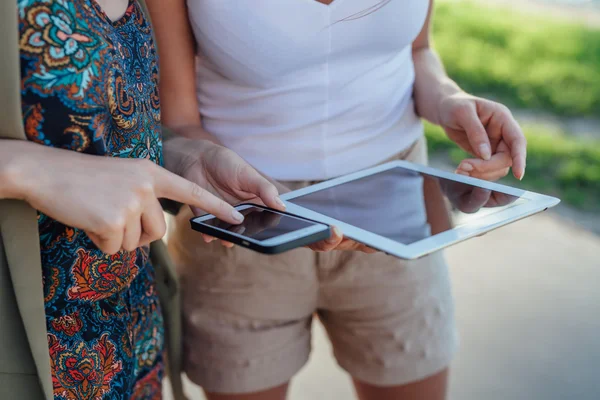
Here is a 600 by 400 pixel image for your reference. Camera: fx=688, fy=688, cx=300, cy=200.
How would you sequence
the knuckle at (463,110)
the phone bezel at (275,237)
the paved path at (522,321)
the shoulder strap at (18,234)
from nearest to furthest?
1. the shoulder strap at (18,234)
2. the phone bezel at (275,237)
3. the knuckle at (463,110)
4. the paved path at (522,321)

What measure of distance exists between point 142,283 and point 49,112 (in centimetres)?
36

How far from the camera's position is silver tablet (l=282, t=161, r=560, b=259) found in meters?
0.89

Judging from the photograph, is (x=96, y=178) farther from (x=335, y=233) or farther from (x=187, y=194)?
(x=335, y=233)

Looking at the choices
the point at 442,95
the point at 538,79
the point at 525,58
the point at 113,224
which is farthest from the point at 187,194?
the point at 525,58

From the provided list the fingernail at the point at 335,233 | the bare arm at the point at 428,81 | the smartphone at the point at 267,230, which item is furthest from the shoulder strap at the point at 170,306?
the bare arm at the point at 428,81

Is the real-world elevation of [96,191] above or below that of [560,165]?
above

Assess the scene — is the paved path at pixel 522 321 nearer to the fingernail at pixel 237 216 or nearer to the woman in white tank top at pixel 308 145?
the woman in white tank top at pixel 308 145

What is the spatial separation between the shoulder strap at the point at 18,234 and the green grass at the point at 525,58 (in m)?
3.41

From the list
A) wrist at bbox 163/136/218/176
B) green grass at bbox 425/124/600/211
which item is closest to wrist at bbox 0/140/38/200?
wrist at bbox 163/136/218/176

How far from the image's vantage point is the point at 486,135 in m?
1.15

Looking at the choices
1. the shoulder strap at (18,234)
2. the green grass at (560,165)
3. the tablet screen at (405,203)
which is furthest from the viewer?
the green grass at (560,165)

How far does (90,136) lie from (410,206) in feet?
1.60

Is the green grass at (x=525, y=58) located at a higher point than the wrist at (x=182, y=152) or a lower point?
lower

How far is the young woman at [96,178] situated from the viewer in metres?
0.72
